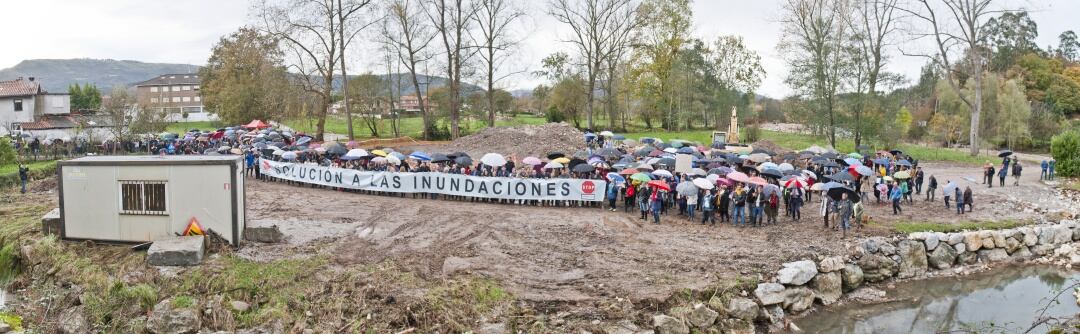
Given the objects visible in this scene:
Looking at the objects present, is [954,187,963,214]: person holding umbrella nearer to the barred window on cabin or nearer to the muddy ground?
the muddy ground

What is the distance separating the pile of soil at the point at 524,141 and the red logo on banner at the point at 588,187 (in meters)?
14.9

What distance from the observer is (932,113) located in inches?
2724

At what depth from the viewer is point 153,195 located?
667 inches

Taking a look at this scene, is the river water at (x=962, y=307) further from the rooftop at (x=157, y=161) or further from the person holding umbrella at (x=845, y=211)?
the rooftop at (x=157, y=161)

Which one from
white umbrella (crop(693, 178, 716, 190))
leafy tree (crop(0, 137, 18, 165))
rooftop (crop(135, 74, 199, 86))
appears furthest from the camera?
rooftop (crop(135, 74, 199, 86))

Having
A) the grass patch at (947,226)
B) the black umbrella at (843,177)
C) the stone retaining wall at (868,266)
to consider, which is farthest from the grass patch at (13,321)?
the black umbrella at (843,177)

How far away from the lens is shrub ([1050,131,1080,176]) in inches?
1160

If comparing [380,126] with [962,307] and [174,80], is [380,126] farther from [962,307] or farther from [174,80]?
[174,80]

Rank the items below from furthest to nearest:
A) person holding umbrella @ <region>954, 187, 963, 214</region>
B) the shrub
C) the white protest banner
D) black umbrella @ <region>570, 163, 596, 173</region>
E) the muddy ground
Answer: the shrub < black umbrella @ <region>570, 163, 596, 173</region> < the white protest banner < person holding umbrella @ <region>954, 187, 963, 214</region> < the muddy ground

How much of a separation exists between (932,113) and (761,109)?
2002 centimetres

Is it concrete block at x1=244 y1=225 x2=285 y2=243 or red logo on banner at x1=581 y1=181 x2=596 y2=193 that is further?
red logo on banner at x1=581 y1=181 x2=596 y2=193

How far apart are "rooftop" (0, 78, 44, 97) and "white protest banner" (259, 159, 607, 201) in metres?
42.5

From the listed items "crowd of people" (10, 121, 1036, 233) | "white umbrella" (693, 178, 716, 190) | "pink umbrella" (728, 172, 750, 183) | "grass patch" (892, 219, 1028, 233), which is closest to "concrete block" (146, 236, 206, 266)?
"crowd of people" (10, 121, 1036, 233)

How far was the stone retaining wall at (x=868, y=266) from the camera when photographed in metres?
14.0
